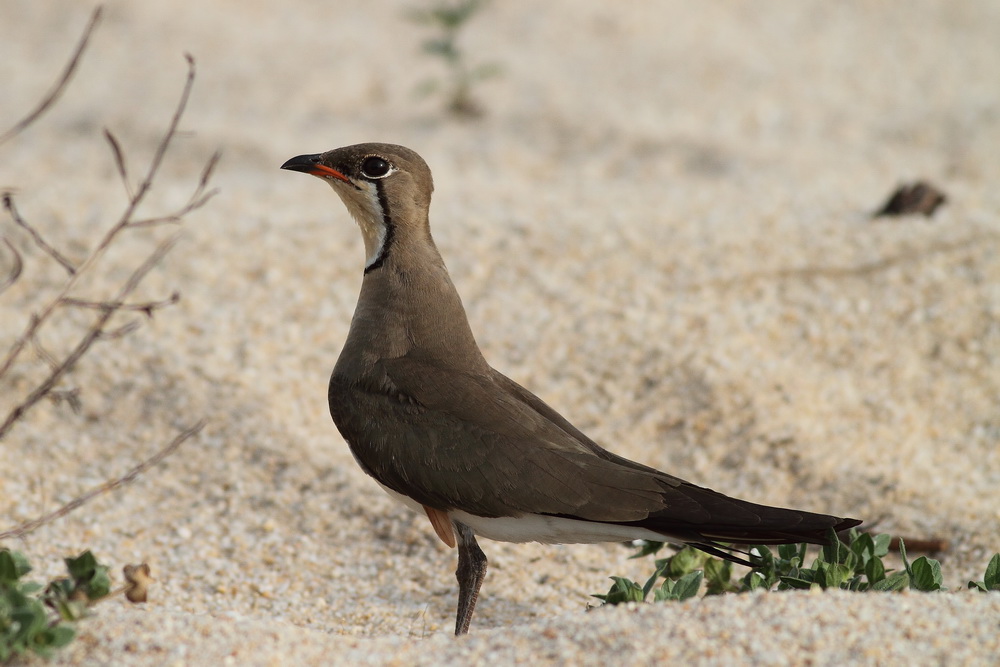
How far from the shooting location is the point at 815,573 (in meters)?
3.23

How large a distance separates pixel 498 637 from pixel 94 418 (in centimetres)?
258

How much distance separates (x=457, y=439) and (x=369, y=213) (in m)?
0.95

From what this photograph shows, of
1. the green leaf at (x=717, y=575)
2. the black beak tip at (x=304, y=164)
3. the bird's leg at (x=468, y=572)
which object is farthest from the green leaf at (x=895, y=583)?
the black beak tip at (x=304, y=164)

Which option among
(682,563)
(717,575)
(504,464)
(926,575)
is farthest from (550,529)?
(926,575)

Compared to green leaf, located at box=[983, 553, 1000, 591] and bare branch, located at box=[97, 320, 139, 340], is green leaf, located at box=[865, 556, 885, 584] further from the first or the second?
bare branch, located at box=[97, 320, 139, 340]

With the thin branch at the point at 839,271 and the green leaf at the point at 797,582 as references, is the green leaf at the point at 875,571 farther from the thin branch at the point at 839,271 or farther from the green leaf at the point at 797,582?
the thin branch at the point at 839,271

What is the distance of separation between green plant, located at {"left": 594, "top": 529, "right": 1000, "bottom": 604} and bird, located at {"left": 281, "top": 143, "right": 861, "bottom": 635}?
159mm

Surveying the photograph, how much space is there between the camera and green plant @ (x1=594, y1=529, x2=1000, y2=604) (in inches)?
124

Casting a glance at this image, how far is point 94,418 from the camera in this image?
4.70 metres

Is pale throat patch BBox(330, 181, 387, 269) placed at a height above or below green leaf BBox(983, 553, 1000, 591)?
above

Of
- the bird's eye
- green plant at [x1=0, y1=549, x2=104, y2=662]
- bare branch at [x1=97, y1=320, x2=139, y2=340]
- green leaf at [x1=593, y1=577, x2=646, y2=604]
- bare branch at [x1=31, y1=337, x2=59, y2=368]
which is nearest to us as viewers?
green plant at [x1=0, y1=549, x2=104, y2=662]

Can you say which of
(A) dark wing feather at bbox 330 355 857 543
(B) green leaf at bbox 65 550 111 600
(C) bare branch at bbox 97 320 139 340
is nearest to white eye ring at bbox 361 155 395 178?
(A) dark wing feather at bbox 330 355 857 543

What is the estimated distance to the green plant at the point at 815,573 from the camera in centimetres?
315

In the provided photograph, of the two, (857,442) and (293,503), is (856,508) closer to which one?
(857,442)
